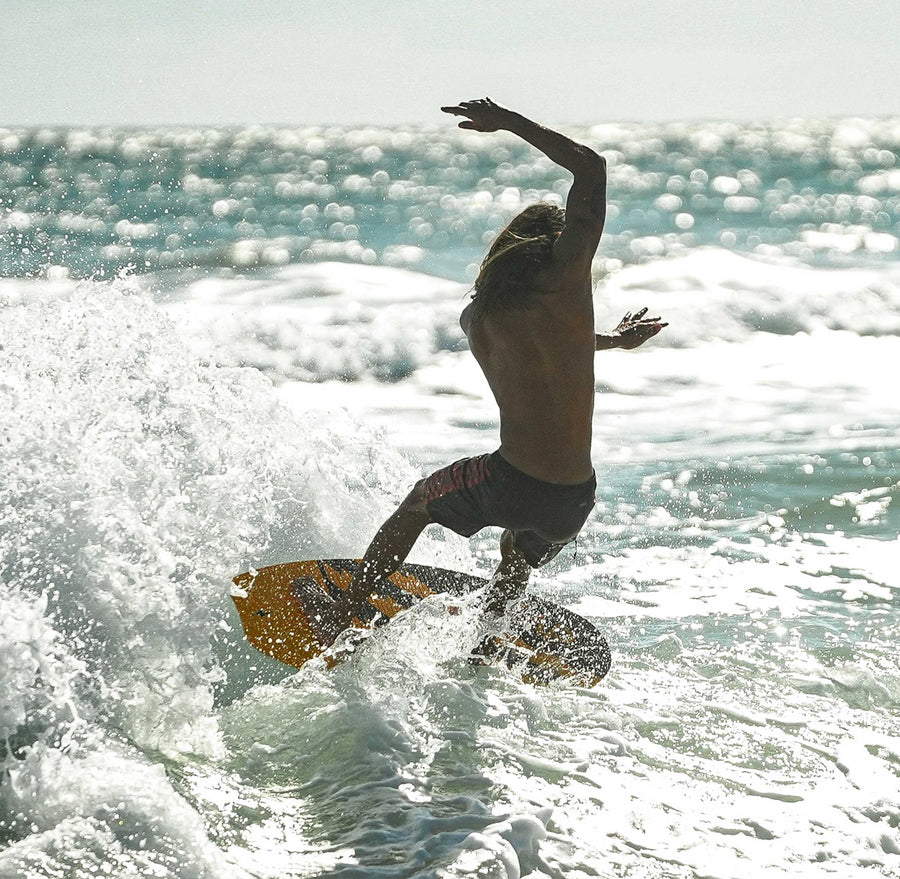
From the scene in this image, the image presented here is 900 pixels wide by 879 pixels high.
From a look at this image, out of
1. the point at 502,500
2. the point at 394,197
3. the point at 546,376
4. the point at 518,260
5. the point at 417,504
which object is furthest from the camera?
the point at 394,197

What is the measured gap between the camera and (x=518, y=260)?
4.19 meters

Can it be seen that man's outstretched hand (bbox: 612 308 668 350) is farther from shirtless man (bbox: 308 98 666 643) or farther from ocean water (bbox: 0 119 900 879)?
ocean water (bbox: 0 119 900 879)

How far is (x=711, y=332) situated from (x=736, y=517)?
7140 mm

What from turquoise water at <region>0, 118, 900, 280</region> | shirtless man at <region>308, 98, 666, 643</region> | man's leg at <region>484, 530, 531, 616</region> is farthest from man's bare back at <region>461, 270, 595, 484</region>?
turquoise water at <region>0, 118, 900, 280</region>

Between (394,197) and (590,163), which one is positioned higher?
(590,163)

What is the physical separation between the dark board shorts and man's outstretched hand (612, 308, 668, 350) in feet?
2.40

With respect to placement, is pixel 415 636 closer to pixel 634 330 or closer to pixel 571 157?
pixel 634 330

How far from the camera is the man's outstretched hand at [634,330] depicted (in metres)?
5.05

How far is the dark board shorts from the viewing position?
4.50 m

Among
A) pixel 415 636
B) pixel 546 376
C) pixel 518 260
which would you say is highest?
pixel 518 260

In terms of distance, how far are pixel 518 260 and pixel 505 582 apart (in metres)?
1.59

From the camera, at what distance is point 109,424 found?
4.91m

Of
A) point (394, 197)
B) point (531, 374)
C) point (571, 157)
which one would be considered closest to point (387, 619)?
point (531, 374)

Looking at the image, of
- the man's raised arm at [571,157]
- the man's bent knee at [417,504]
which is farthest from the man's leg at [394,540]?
the man's raised arm at [571,157]
